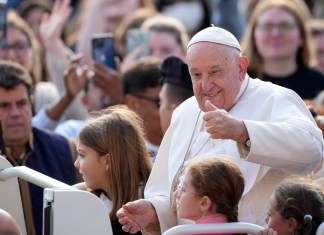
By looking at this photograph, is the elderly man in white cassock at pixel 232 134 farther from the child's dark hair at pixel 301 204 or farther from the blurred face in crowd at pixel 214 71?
the child's dark hair at pixel 301 204

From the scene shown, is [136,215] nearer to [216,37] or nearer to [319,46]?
[216,37]

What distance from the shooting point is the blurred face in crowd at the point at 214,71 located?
5621 mm

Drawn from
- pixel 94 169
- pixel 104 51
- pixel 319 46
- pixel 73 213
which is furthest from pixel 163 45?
pixel 73 213

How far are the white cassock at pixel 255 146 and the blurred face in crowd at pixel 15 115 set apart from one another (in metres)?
1.62

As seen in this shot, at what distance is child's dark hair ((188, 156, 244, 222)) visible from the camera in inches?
205

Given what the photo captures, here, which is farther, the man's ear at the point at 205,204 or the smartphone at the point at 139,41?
the smartphone at the point at 139,41

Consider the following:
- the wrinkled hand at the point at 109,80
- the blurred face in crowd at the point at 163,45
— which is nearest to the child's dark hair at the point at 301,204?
the wrinkled hand at the point at 109,80

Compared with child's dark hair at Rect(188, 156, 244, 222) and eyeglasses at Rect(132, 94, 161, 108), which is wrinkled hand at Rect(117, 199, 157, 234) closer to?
child's dark hair at Rect(188, 156, 244, 222)

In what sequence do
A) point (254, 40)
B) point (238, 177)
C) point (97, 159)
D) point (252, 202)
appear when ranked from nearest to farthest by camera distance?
point (238, 177), point (252, 202), point (97, 159), point (254, 40)

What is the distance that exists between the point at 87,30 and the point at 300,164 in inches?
229

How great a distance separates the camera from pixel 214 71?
5625mm

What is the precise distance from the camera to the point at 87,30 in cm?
1104

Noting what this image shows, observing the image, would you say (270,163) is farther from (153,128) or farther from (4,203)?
(153,128)

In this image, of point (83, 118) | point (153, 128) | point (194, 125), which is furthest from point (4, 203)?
point (83, 118)
